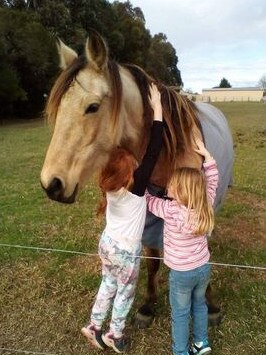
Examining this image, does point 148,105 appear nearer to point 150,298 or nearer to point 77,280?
point 150,298

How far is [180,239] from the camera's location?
8.66ft

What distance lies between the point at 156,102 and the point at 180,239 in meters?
0.81

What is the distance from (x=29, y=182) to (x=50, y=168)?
6.17 metres

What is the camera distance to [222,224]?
219 inches

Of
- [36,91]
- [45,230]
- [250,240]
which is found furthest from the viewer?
[36,91]

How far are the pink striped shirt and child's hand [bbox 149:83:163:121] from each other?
18.9 inches

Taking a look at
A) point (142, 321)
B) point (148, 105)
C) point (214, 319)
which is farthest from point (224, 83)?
point (148, 105)

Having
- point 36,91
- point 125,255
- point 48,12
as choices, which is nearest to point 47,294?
point 125,255

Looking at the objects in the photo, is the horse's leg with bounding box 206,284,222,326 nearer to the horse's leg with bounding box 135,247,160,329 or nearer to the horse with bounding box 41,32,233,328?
the horse's leg with bounding box 135,247,160,329

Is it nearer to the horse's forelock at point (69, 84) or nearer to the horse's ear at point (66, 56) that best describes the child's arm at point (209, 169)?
the horse's forelock at point (69, 84)

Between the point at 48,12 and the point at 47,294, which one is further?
the point at 48,12

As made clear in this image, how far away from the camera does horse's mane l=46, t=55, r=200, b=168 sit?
2.20 m

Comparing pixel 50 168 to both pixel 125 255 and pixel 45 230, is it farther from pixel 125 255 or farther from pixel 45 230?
pixel 45 230

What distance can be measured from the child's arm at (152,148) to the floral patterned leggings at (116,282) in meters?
0.51
